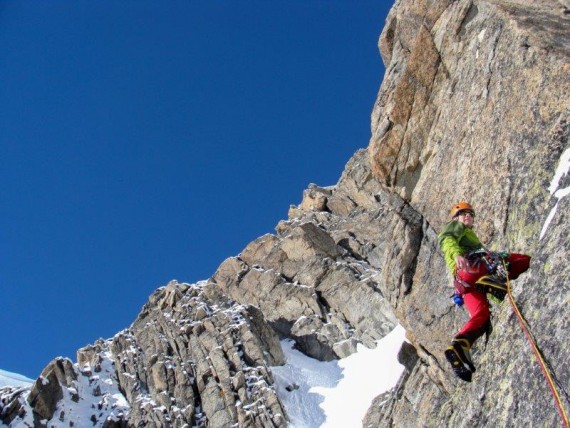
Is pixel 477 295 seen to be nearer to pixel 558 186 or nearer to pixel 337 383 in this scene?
pixel 558 186

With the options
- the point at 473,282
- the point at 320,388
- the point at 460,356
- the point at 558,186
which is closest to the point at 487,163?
the point at 558,186

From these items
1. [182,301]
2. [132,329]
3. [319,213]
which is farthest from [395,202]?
[319,213]

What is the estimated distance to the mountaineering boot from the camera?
343 inches

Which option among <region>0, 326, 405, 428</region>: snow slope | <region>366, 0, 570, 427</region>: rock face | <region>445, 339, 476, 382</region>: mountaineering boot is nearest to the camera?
<region>366, 0, 570, 427</region>: rock face

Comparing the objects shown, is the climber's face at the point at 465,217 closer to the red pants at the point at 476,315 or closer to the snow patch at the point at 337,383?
the red pants at the point at 476,315

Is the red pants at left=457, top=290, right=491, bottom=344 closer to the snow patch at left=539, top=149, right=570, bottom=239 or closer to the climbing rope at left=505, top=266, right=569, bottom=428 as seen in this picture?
the climbing rope at left=505, top=266, right=569, bottom=428

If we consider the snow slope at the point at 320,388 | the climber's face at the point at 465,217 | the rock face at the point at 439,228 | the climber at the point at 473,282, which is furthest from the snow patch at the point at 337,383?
the climber at the point at 473,282

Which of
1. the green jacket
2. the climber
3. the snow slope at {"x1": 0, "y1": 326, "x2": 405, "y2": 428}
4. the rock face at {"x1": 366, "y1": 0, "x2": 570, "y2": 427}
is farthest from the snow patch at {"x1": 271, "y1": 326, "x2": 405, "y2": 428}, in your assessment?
the climber

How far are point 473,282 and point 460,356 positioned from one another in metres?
1.24

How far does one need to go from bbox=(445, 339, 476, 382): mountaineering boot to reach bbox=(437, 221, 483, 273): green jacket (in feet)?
4.55

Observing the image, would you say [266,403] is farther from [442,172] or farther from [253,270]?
[442,172]

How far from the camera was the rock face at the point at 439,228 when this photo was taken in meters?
8.11

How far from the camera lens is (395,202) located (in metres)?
21.8

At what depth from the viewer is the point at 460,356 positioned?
28.6 feet
